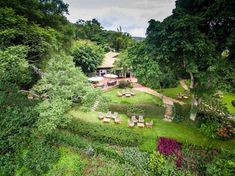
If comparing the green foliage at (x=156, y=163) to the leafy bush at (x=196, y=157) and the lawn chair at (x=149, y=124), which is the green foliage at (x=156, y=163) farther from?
the lawn chair at (x=149, y=124)

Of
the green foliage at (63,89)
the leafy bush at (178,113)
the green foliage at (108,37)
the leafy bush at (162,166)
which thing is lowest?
the leafy bush at (162,166)

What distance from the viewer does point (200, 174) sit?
11484 mm

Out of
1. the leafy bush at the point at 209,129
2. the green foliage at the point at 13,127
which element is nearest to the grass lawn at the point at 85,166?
the green foliage at the point at 13,127

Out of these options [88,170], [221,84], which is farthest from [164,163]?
[221,84]

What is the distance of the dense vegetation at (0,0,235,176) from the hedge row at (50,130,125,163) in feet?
0.25

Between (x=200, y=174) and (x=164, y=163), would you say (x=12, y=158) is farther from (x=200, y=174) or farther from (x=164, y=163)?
(x=200, y=174)

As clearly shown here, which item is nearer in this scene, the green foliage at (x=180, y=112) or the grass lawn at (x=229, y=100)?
the green foliage at (x=180, y=112)

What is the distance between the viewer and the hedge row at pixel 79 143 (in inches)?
513

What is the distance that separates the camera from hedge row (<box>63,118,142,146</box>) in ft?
45.4

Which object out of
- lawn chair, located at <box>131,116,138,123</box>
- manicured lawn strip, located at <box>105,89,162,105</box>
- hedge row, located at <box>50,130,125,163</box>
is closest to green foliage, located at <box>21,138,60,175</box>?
hedge row, located at <box>50,130,125,163</box>

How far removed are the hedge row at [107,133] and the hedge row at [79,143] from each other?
0.54 meters

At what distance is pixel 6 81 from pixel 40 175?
9934 millimetres

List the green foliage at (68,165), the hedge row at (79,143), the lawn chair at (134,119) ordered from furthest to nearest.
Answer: the lawn chair at (134,119) < the hedge row at (79,143) < the green foliage at (68,165)

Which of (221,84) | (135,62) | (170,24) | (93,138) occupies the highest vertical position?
(170,24)
